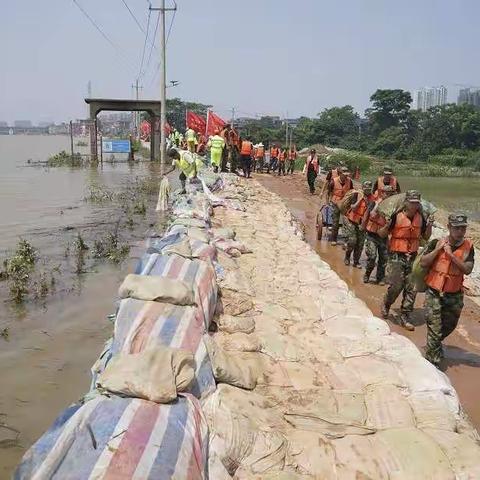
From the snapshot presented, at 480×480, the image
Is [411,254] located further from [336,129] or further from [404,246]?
[336,129]

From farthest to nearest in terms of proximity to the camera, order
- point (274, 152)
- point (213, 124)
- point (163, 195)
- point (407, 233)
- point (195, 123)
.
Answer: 1. point (274, 152)
2. point (195, 123)
3. point (213, 124)
4. point (163, 195)
5. point (407, 233)

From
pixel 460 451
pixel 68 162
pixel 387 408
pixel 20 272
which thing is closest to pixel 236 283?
pixel 387 408

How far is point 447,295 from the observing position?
4.16 metres

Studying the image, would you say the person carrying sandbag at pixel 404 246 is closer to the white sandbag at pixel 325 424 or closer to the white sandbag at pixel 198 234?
the white sandbag at pixel 198 234

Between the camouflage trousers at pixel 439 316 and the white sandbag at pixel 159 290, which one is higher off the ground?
the white sandbag at pixel 159 290

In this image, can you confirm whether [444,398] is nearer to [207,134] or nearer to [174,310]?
[174,310]

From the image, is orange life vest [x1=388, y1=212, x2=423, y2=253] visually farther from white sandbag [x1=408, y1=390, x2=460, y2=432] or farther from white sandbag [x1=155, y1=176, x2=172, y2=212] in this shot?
white sandbag [x1=155, y1=176, x2=172, y2=212]

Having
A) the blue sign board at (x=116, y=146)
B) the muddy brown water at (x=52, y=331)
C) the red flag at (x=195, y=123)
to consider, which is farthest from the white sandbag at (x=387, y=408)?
the blue sign board at (x=116, y=146)

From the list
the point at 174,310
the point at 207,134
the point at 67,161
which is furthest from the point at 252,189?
the point at 67,161

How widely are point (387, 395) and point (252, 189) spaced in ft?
32.7

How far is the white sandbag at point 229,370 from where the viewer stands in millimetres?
2889

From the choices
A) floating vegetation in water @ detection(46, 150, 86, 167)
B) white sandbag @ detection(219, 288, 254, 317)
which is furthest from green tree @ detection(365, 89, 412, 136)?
white sandbag @ detection(219, 288, 254, 317)

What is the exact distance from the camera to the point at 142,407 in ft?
7.20

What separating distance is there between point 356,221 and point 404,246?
6.28 ft
